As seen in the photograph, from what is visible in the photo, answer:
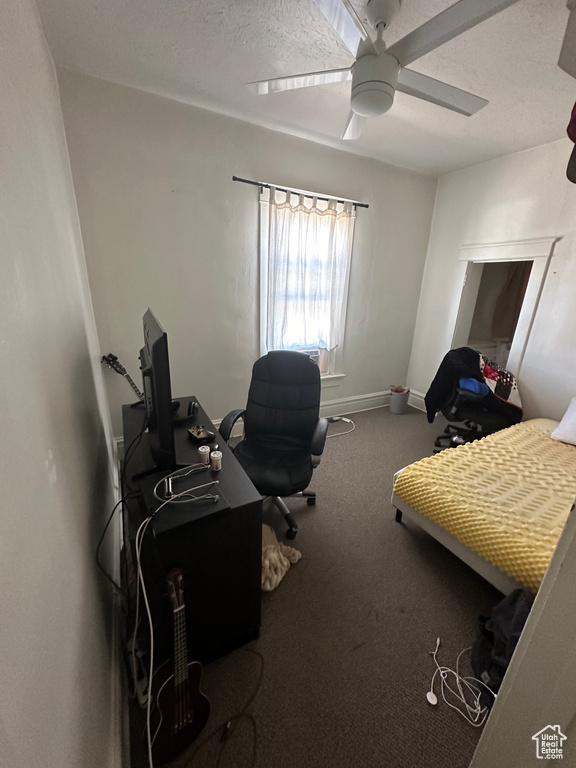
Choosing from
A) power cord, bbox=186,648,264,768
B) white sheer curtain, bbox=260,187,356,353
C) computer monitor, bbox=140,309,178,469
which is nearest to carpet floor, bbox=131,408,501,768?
power cord, bbox=186,648,264,768

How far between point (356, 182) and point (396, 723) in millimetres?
3753

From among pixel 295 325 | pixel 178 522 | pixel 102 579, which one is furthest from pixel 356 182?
pixel 102 579

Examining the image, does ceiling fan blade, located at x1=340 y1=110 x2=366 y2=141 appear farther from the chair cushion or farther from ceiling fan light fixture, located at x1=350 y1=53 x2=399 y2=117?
the chair cushion

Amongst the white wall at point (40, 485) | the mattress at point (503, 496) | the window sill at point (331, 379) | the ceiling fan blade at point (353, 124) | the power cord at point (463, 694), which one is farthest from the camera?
the window sill at point (331, 379)

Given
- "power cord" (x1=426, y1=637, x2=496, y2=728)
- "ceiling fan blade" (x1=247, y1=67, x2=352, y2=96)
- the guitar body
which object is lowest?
"power cord" (x1=426, y1=637, x2=496, y2=728)

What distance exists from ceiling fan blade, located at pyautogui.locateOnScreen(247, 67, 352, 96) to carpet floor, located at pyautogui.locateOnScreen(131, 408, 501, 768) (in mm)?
2446

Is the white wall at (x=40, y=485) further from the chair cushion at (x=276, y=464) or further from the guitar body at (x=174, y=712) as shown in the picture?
the chair cushion at (x=276, y=464)

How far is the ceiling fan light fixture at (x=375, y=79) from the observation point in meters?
1.31

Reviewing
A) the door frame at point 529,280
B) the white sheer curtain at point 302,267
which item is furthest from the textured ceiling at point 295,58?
the door frame at point 529,280

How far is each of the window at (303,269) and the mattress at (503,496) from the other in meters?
1.70

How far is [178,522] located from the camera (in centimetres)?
99

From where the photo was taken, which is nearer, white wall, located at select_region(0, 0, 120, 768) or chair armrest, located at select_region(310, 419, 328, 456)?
white wall, located at select_region(0, 0, 120, 768)

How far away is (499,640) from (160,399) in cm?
166

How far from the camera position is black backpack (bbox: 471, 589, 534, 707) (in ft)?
3.84
